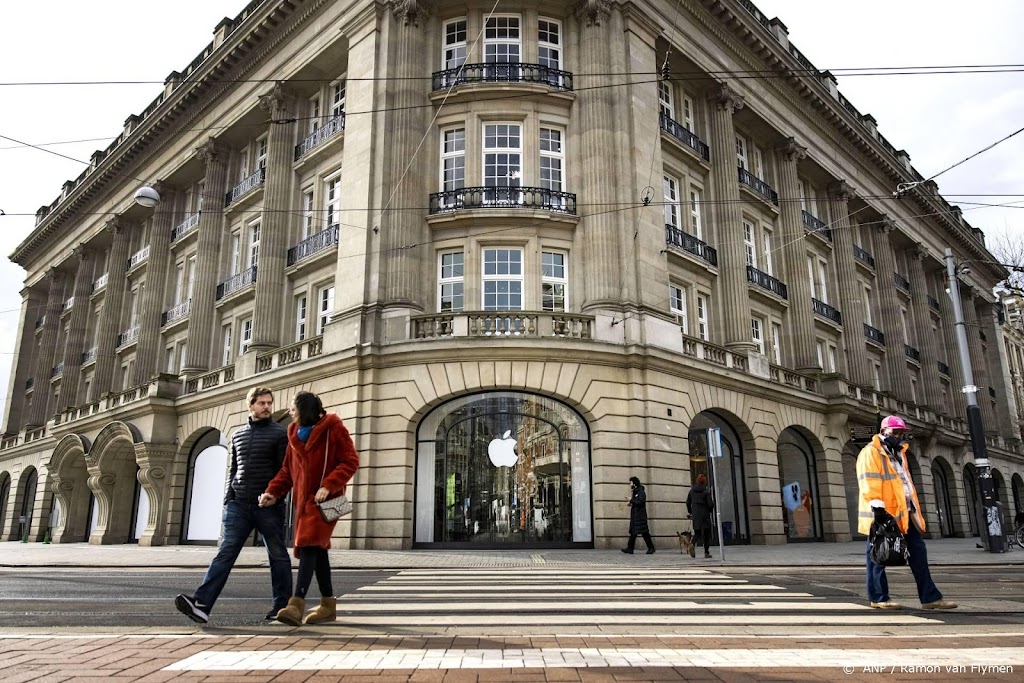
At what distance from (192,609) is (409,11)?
75.0 ft

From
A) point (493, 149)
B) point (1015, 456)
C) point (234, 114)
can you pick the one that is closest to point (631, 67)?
point (493, 149)

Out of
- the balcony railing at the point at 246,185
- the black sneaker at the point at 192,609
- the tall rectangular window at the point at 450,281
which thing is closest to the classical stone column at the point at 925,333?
the tall rectangular window at the point at 450,281

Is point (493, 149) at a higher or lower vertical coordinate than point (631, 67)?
lower

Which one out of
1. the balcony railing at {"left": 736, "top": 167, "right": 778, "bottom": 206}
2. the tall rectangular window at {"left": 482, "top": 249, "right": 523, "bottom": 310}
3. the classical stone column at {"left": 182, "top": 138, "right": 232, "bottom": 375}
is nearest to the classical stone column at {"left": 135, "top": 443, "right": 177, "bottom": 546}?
the classical stone column at {"left": 182, "top": 138, "right": 232, "bottom": 375}

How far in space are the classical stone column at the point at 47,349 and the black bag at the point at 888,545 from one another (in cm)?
5280

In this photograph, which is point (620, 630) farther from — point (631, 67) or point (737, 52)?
point (737, 52)

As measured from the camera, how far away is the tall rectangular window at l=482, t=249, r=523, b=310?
22.5m

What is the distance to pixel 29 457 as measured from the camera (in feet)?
141

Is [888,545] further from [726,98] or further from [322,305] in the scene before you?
[726,98]

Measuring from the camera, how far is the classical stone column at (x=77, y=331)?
43375mm

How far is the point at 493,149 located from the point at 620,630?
1994 cm

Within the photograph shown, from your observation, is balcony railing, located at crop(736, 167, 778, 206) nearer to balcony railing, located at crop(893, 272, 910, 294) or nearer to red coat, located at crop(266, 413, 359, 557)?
balcony railing, located at crop(893, 272, 910, 294)

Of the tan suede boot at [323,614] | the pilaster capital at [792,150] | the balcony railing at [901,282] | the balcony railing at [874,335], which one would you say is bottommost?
the tan suede boot at [323,614]

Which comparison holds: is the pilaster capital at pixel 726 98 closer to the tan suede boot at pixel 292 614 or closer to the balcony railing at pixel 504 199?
the balcony railing at pixel 504 199
